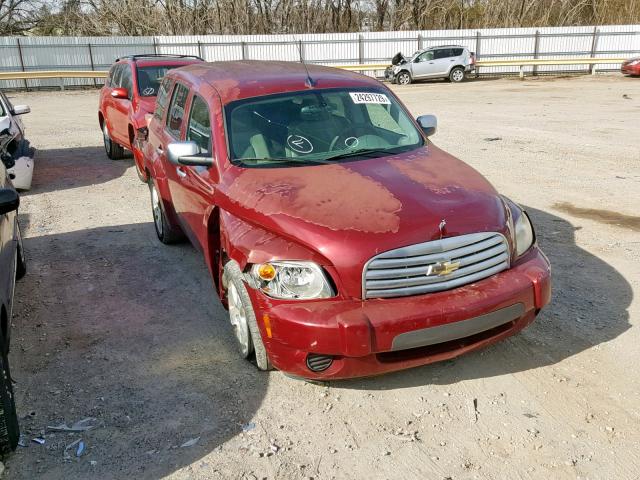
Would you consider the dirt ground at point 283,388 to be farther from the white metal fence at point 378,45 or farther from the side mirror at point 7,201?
the white metal fence at point 378,45

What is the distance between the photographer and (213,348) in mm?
4059

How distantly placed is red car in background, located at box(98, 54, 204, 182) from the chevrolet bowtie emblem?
6228 millimetres

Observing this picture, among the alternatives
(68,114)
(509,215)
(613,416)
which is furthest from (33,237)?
(68,114)

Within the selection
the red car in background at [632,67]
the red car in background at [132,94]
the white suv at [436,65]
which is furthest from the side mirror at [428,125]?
the red car in background at [632,67]

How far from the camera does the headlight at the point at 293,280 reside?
315cm

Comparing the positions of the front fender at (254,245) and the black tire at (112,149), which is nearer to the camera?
the front fender at (254,245)

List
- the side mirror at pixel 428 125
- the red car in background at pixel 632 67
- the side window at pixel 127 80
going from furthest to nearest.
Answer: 1. the red car in background at pixel 632 67
2. the side window at pixel 127 80
3. the side mirror at pixel 428 125

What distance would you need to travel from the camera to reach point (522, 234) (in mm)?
3680

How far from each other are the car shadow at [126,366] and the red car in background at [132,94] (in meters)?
3.56

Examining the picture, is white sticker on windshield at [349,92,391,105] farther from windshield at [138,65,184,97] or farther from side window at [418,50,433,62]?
side window at [418,50,433,62]

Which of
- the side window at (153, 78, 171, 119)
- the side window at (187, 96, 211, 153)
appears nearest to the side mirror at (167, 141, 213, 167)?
the side window at (187, 96, 211, 153)

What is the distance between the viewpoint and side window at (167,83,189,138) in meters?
5.18

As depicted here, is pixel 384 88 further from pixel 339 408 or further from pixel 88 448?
pixel 88 448

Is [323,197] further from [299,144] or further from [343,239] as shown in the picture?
[299,144]
